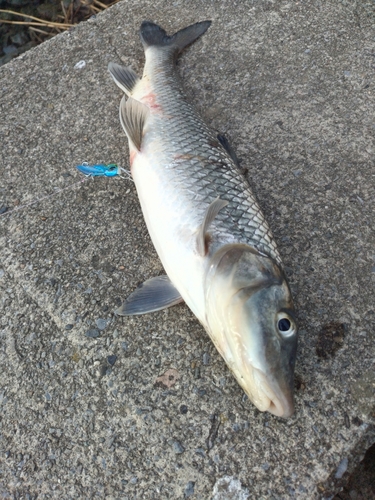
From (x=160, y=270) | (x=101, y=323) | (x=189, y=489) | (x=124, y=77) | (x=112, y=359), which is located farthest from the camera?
(x=124, y=77)

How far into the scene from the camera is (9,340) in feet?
8.52

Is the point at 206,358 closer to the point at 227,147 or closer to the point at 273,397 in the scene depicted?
the point at 273,397

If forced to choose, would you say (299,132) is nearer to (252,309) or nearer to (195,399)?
(252,309)

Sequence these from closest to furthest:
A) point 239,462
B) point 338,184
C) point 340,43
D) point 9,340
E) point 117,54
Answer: point 239,462
point 9,340
point 338,184
point 340,43
point 117,54

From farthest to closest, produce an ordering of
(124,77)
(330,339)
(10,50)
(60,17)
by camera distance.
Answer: (10,50) < (60,17) < (124,77) < (330,339)

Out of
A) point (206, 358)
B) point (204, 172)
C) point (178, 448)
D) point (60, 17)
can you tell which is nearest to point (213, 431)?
point (178, 448)

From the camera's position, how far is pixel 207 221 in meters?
2.20

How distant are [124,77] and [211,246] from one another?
1938 millimetres

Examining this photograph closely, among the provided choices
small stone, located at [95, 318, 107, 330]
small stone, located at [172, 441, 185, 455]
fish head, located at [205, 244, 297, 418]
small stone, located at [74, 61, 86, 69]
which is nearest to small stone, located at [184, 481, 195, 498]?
small stone, located at [172, 441, 185, 455]

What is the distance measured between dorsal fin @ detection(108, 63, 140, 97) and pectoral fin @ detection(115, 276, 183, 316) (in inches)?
67.1

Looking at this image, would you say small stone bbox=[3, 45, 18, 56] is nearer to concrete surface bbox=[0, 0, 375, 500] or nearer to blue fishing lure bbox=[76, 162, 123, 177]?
concrete surface bbox=[0, 0, 375, 500]

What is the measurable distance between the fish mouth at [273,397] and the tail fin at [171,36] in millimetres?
2958

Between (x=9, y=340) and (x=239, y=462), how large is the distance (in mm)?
1520

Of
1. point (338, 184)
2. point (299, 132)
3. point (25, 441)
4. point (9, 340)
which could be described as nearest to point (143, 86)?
point (299, 132)
